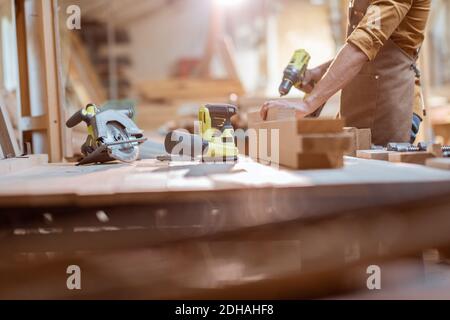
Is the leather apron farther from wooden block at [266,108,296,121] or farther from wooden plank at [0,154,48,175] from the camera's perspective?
wooden plank at [0,154,48,175]

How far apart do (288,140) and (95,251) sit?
1.79 ft

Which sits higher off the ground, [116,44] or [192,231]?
[116,44]

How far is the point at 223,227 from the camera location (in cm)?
98

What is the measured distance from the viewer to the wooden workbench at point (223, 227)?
3.07 ft

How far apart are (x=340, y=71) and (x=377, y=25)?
20cm

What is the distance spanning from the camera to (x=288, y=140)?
121cm

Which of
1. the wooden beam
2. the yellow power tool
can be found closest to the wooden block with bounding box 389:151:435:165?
the yellow power tool

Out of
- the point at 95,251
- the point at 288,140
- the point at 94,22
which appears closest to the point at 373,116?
the point at 288,140

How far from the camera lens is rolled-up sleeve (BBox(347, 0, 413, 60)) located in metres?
1.57

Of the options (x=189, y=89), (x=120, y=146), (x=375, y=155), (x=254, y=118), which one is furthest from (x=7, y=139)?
(x=189, y=89)

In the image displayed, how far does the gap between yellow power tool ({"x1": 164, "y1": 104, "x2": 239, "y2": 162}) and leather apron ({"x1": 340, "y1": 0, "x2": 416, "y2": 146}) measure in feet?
2.32

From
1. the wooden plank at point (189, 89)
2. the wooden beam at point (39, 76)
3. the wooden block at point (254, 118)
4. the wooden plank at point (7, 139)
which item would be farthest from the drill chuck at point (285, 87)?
the wooden plank at point (189, 89)
